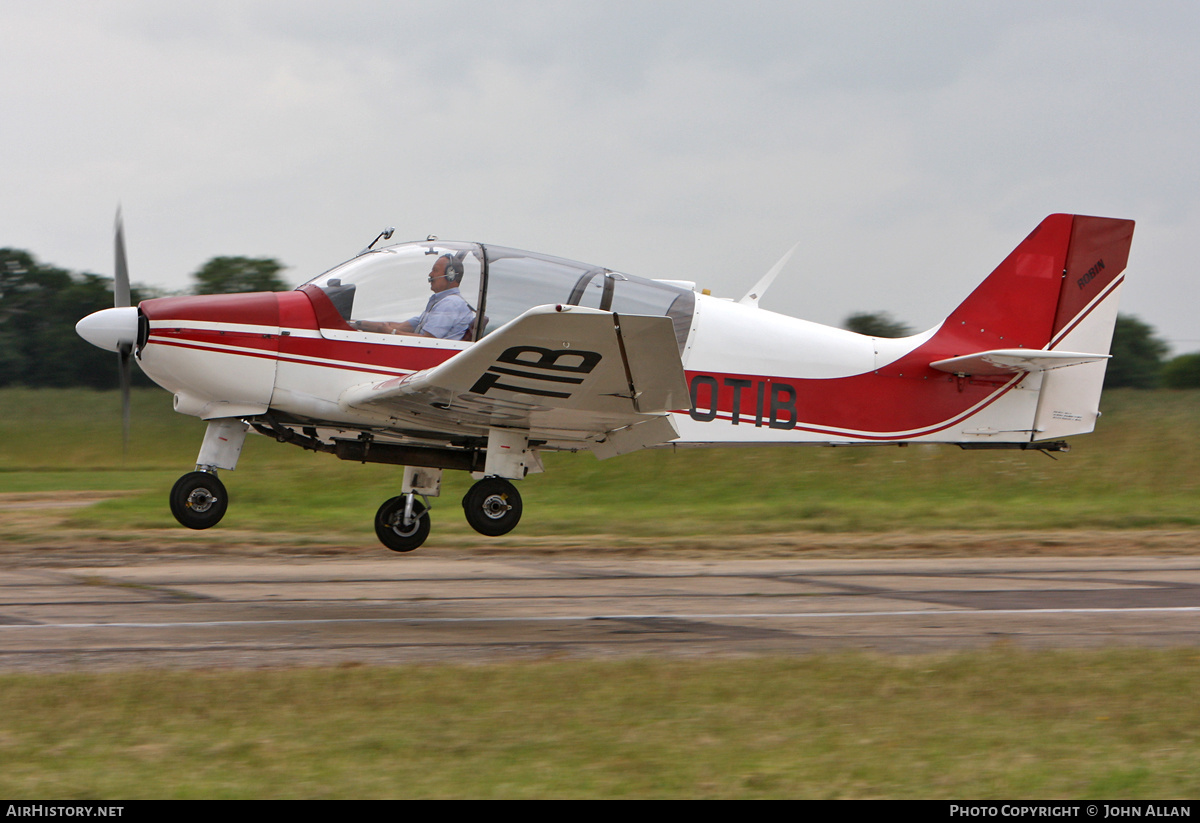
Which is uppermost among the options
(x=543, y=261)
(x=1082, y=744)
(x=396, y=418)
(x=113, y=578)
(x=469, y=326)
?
(x=543, y=261)

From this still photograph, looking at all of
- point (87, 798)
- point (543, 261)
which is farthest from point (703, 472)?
point (87, 798)

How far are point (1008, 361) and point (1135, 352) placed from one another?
3595 cm

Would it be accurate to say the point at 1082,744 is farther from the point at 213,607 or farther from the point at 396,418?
the point at 213,607

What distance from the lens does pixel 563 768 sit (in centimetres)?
439

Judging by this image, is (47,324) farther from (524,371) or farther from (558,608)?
(524,371)

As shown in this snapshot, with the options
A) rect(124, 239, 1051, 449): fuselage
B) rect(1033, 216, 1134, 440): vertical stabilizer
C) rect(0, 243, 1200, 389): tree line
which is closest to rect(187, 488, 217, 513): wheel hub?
rect(124, 239, 1051, 449): fuselage

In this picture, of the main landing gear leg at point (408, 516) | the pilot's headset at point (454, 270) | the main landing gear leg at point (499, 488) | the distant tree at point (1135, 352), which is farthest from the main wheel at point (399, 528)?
the distant tree at point (1135, 352)

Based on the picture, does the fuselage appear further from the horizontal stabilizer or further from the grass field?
the grass field

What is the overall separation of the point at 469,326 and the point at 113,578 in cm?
425

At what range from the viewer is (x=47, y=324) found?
26656mm

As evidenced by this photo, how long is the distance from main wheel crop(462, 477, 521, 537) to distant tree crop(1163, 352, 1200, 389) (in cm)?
3173

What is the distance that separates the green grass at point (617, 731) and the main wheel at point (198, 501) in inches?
118

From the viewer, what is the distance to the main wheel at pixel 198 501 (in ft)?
28.6

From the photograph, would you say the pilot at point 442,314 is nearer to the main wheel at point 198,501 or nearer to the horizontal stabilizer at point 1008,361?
the main wheel at point 198,501
